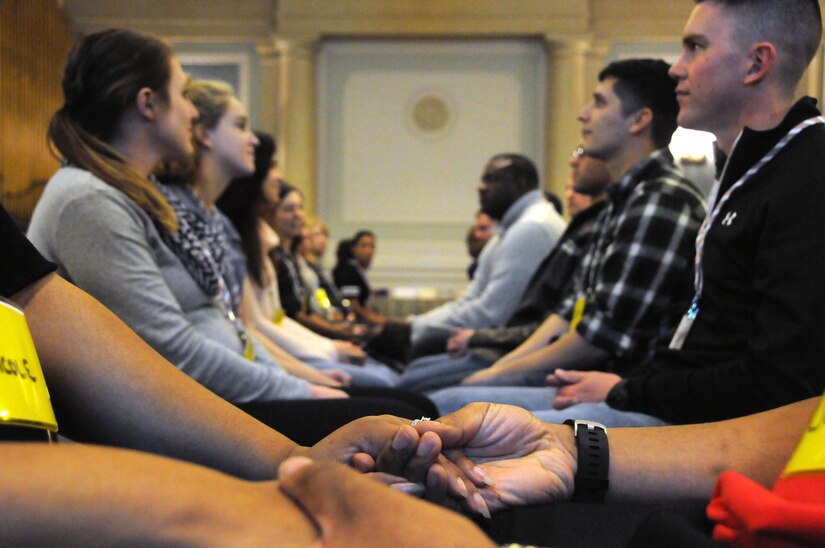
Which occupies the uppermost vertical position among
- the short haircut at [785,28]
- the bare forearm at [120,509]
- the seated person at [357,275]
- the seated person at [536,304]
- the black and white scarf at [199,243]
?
the short haircut at [785,28]

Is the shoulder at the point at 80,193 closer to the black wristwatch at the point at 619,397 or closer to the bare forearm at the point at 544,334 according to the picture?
the black wristwatch at the point at 619,397

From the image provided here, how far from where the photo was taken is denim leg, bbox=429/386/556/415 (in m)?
2.33

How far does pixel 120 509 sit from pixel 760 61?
1.57 m

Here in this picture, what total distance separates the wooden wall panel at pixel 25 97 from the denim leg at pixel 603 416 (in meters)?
3.53

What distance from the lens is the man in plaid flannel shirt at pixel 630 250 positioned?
7.65 feet

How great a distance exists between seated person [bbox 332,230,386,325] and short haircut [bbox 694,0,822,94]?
16.0 ft

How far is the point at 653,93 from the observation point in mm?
2830

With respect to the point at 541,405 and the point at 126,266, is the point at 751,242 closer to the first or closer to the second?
the point at 541,405

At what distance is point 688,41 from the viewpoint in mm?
1917

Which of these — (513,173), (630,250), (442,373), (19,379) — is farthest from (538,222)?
(19,379)

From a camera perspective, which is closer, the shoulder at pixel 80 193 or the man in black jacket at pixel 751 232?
the man in black jacket at pixel 751 232

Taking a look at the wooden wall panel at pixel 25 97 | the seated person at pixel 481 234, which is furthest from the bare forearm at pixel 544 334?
the seated person at pixel 481 234

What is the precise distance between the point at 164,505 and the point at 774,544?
0.47 meters

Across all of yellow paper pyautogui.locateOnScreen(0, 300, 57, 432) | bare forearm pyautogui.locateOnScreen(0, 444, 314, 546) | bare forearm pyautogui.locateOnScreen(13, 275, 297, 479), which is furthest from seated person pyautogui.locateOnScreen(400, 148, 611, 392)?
bare forearm pyautogui.locateOnScreen(0, 444, 314, 546)
